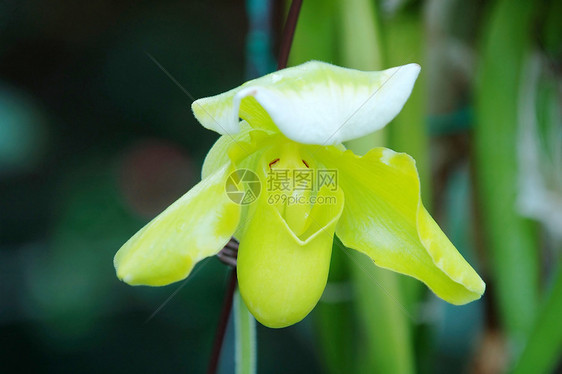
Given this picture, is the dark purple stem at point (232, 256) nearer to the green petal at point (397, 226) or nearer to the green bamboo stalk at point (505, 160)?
the green petal at point (397, 226)

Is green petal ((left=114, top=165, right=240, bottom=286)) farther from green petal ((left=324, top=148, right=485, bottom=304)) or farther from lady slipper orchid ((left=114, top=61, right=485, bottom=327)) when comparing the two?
green petal ((left=324, top=148, right=485, bottom=304))

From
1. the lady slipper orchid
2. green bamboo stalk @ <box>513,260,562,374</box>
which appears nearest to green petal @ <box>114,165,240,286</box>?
the lady slipper orchid

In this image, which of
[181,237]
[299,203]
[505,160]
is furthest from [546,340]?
[181,237]

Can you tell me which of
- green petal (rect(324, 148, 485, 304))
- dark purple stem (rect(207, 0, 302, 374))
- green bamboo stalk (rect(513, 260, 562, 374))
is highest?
dark purple stem (rect(207, 0, 302, 374))

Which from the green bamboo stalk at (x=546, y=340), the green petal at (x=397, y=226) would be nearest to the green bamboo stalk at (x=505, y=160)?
the green bamboo stalk at (x=546, y=340)

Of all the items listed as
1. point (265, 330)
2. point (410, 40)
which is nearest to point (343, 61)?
point (410, 40)

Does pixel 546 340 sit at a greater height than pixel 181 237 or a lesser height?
lesser

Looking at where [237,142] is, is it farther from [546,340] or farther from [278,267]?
[546,340]
